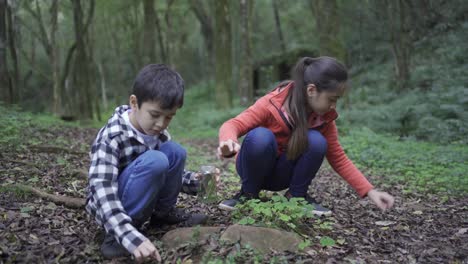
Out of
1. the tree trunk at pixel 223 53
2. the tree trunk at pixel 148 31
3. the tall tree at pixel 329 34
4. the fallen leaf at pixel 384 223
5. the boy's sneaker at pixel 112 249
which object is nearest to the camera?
the boy's sneaker at pixel 112 249

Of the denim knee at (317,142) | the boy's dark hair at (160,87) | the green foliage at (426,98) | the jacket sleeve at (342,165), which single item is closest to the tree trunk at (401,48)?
the green foliage at (426,98)

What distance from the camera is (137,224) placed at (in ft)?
9.21

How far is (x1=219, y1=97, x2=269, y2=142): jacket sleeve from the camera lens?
3.21 metres

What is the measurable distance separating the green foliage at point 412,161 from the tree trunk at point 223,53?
22.4ft

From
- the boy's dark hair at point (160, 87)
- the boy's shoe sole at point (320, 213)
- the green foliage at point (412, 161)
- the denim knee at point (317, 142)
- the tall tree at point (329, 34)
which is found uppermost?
the tall tree at point (329, 34)

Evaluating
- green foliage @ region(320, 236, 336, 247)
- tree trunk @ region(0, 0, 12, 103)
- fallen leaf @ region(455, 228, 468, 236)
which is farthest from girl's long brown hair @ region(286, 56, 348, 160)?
tree trunk @ region(0, 0, 12, 103)

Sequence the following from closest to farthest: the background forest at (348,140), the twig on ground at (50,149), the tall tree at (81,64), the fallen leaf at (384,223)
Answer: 1. the background forest at (348,140)
2. the fallen leaf at (384,223)
3. the twig on ground at (50,149)
4. the tall tree at (81,64)

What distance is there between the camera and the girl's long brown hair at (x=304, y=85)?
329 centimetres

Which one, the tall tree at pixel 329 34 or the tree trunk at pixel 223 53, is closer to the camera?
the tall tree at pixel 329 34

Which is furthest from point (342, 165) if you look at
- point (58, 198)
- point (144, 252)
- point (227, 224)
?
point (58, 198)

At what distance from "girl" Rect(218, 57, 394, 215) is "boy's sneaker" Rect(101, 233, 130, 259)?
1.06m

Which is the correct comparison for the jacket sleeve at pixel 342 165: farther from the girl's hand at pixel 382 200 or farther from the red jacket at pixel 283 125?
the girl's hand at pixel 382 200

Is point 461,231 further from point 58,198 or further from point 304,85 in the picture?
point 58,198

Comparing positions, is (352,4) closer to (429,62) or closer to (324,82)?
(429,62)
